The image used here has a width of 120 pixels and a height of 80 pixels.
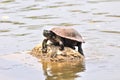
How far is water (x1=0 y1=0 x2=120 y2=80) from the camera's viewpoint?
390 inches

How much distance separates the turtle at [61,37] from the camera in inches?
420

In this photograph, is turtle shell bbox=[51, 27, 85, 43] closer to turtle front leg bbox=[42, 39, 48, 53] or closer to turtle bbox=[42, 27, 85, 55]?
turtle bbox=[42, 27, 85, 55]

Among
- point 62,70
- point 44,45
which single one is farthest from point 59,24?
point 62,70

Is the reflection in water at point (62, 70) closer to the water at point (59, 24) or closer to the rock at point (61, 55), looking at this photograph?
the water at point (59, 24)

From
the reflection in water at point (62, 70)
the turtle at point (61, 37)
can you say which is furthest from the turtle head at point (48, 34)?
the reflection in water at point (62, 70)

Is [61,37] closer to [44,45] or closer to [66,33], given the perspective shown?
[66,33]

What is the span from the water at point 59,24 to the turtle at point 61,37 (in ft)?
1.47

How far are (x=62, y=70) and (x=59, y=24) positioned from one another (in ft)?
15.5

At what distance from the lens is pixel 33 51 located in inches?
448

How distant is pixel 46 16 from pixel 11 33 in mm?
2410

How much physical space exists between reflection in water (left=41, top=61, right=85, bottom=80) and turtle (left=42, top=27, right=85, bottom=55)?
16.9 inches

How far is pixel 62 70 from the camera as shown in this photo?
10.1 meters

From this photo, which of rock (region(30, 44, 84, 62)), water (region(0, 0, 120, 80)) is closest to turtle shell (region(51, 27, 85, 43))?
rock (region(30, 44, 84, 62))

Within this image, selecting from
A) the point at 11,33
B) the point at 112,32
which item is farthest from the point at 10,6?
the point at 112,32
